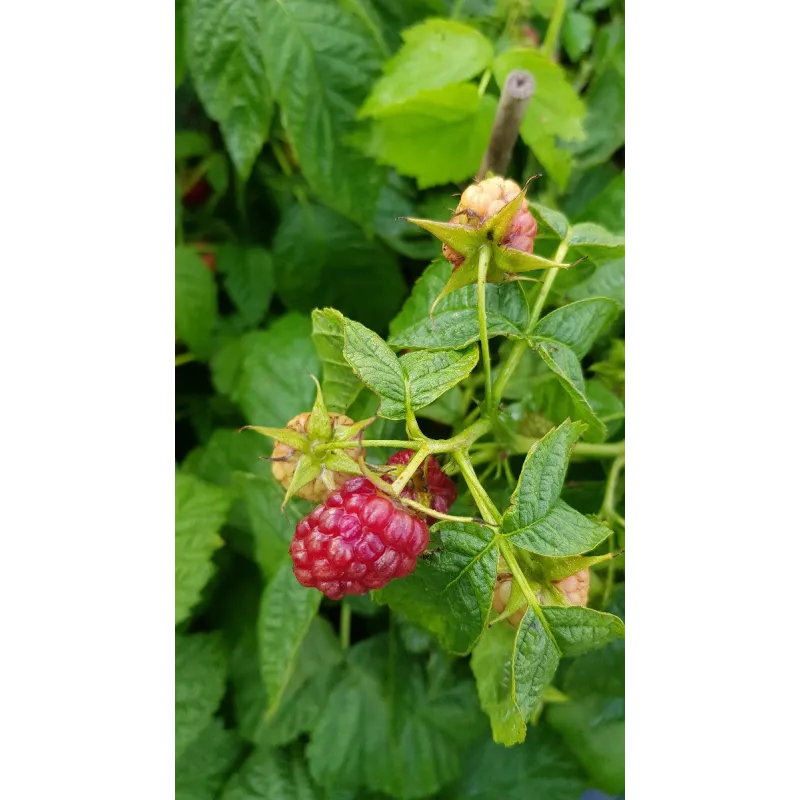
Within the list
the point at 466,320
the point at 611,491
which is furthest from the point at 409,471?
the point at 611,491

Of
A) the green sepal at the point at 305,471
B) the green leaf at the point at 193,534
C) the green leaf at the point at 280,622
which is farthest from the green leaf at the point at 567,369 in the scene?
the green leaf at the point at 193,534

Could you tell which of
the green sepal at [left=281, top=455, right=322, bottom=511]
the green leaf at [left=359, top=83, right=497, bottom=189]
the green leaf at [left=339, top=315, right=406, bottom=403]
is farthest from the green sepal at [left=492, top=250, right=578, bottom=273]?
the green leaf at [left=359, top=83, right=497, bottom=189]

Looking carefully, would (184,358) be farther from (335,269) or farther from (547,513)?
(547,513)

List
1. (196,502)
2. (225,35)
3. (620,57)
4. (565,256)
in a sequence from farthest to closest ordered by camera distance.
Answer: (620,57) < (196,502) < (225,35) < (565,256)

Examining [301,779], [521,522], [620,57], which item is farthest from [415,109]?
[301,779]

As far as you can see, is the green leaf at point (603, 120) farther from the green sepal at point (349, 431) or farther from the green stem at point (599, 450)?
the green sepal at point (349, 431)

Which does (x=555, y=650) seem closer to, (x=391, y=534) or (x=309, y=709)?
(x=391, y=534)
